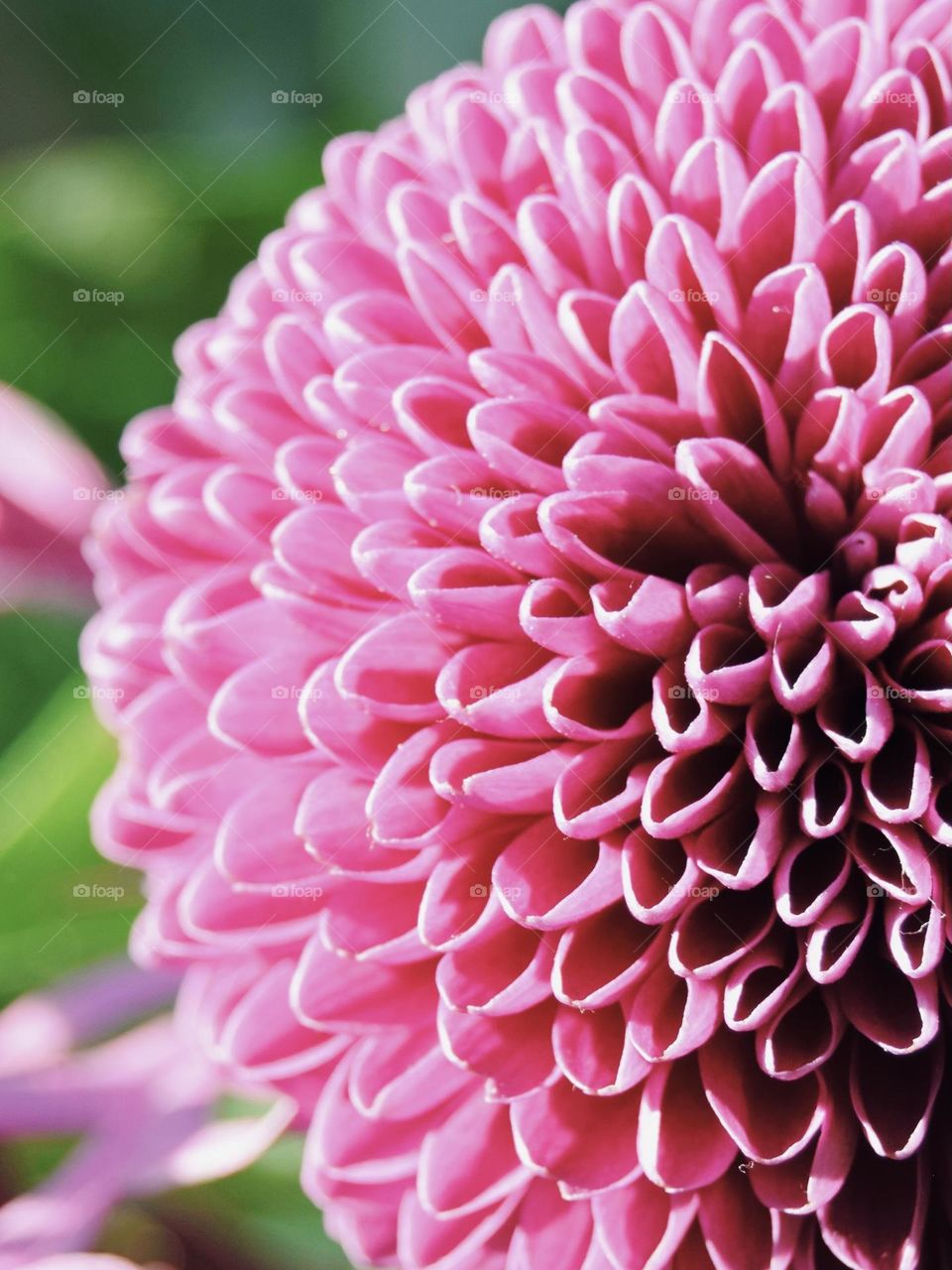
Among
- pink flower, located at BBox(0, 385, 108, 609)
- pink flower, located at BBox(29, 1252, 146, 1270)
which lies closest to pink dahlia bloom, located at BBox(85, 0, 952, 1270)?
pink flower, located at BBox(29, 1252, 146, 1270)

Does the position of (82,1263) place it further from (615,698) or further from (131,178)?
(131,178)

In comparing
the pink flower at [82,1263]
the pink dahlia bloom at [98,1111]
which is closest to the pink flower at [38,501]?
the pink dahlia bloom at [98,1111]

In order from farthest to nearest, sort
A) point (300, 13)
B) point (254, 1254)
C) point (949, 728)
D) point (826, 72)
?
point (300, 13), point (254, 1254), point (826, 72), point (949, 728)

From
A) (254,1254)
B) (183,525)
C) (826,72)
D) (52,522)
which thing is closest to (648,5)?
(826,72)

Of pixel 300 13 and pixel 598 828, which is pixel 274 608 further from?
pixel 300 13

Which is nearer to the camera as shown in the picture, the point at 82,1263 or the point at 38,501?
the point at 82,1263

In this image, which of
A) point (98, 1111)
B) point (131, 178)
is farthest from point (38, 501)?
point (98, 1111)
